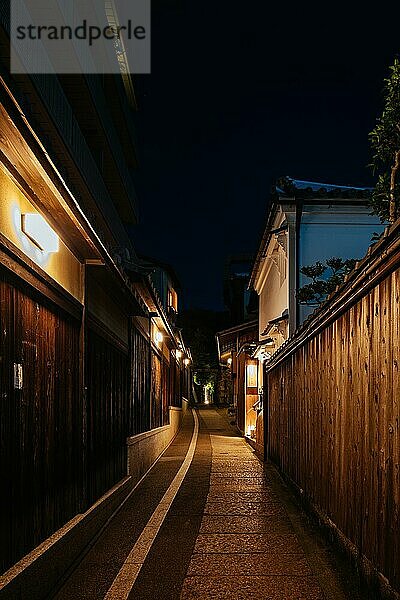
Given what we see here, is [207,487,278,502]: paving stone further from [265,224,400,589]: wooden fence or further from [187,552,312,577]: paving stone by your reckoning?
[187,552,312,577]: paving stone

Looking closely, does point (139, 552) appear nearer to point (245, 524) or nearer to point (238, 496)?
point (245, 524)

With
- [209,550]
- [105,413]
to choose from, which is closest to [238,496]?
[105,413]

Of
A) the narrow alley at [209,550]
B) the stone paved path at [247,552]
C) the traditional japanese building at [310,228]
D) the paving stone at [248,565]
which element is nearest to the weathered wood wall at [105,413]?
the narrow alley at [209,550]

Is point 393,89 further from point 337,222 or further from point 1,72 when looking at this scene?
point 337,222

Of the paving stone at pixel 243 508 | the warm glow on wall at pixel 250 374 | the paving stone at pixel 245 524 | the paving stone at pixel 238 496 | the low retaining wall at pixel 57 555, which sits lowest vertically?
the paving stone at pixel 238 496

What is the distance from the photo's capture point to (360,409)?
24.8 ft

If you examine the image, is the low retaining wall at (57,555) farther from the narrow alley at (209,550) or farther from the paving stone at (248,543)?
the paving stone at (248,543)

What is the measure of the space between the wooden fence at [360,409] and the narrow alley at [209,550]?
0.58 meters

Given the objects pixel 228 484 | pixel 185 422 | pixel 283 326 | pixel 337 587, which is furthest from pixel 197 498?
pixel 185 422

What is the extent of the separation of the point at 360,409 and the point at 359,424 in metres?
0.17

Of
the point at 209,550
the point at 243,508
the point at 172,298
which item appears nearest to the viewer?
A: the point at 209,550

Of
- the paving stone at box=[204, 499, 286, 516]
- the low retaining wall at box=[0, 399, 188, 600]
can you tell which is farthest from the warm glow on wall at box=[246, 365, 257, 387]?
the paving stone at box=[204, 499, 286, 516]

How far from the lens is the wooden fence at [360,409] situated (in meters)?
6.07

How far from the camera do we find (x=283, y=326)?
25219mm
